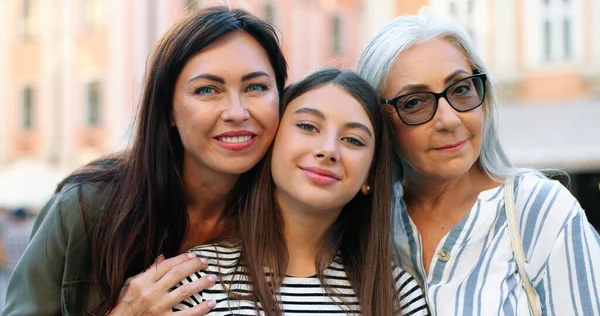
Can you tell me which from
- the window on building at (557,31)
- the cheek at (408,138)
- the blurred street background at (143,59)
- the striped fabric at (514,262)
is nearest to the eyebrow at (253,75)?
the cheek at (408,138)

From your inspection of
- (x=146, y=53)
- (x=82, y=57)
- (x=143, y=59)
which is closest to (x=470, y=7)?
(x=143, y=59)

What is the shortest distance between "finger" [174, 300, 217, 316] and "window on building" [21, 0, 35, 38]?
20.4m

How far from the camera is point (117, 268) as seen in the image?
9.98 ft

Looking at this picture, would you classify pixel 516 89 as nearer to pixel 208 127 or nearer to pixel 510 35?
pixel 510 35

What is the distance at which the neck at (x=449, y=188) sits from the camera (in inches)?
126

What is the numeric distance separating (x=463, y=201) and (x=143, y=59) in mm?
12419

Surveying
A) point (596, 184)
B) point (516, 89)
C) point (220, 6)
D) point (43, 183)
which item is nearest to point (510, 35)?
point (516, 89)

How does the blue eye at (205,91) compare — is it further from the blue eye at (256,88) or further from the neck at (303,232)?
the neck at (303,232)

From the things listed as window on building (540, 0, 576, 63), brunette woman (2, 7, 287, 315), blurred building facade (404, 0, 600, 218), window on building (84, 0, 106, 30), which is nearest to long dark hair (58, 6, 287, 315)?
brunette woman (2, 7, 287, 315)

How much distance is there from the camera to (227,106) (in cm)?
301

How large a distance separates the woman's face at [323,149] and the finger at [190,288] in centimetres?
40

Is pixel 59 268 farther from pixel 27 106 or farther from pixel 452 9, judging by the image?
pixel 27 106

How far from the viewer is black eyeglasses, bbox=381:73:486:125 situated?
9.95ft

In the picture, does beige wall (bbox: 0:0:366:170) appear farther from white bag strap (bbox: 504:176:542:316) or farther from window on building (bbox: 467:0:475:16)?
white bag strap (bbox: 504:176:542:316)
